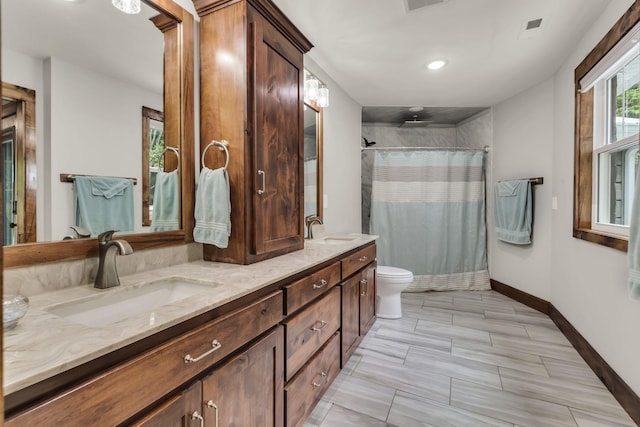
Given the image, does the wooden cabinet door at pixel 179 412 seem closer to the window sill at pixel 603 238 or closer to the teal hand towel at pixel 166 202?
the teal hand towel at pixel 166 202

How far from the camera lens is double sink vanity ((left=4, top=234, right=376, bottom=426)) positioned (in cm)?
61

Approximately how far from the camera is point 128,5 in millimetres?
1234

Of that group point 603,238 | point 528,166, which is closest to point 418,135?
point 528,166

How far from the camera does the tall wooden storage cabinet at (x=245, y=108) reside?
147 cm

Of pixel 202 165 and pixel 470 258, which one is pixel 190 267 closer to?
pixel 202 165

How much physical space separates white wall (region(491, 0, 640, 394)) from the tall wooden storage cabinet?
6.23 ft

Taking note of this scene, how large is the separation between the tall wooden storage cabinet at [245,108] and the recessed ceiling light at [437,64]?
54.0 inches

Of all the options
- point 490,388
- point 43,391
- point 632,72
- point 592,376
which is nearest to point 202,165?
point 43,391

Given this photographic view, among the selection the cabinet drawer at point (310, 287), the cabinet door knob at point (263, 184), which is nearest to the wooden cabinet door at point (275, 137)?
the cabinet door knob at point (263, 184)

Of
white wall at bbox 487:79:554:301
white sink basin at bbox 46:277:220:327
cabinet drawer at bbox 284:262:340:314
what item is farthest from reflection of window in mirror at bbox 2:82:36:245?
white wall at bbox 487:79:554:301

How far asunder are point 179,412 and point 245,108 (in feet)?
3.96

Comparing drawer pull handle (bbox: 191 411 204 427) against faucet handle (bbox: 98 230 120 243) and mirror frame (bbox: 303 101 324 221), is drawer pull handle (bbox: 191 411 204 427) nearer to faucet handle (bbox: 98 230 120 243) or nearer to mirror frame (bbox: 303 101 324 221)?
faucet handle (bbox: 98 230 120 243)

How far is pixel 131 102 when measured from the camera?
1.27 meters

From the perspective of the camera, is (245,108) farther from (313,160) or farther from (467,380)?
(467,380)
